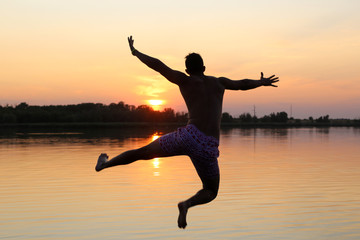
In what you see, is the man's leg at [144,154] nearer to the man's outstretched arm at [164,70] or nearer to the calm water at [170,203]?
the man's outstretched arm at [164,70]

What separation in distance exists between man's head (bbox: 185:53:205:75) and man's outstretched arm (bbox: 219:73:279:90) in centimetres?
43

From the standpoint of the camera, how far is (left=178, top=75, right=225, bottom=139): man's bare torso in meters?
6.74

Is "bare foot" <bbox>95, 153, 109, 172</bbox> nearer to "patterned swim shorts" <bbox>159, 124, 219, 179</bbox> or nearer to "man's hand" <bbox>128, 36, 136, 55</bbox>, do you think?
"patterned swim shorts" <bbox>159, 124, 219, 179</bbox>

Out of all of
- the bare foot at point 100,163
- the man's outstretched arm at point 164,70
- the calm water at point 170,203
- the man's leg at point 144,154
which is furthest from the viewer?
the calm water at point 170,203

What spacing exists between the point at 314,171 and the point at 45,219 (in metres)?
16.8

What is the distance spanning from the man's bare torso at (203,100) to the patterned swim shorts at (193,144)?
0.33 ft

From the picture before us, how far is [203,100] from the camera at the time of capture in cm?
677

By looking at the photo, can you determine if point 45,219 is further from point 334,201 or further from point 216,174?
point 334,201

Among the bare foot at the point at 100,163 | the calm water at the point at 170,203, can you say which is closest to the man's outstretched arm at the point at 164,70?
the bare foot at the point at 100,163

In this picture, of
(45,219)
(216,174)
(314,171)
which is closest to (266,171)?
(314,171)

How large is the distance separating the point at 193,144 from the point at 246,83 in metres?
1.46

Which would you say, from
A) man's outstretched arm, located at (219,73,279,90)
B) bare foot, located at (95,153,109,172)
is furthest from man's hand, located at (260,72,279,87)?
bare foot, located at (95,153,109,172)

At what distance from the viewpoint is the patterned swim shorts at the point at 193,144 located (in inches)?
268

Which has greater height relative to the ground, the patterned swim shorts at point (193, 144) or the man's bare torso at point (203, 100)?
the man's bare torso at point (203, 100)
